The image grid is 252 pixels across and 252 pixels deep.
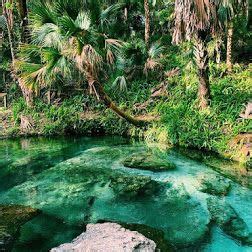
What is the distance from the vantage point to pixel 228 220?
6625 millimetres

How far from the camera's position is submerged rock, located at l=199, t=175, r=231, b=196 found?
7969 mm

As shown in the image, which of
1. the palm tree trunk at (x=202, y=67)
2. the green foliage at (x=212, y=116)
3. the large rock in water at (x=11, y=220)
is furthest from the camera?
the palm tree trunk at (x=202, y=67)

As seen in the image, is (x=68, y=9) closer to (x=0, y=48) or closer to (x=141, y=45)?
(x=141, y=45)

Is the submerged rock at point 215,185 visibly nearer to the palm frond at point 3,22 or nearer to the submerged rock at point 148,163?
the submerged rock at point 148,163

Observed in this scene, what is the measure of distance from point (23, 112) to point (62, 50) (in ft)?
19.3

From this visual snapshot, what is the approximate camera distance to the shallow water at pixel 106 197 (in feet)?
20.2

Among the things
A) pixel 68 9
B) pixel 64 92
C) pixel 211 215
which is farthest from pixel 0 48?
pixel 211 215

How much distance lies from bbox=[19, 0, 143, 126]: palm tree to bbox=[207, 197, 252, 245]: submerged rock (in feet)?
16.8

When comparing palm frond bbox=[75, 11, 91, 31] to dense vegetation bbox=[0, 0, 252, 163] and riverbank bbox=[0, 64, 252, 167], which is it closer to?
dense vegetation bbox=[0, 0, 252, 163]

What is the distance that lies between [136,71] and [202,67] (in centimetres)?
479

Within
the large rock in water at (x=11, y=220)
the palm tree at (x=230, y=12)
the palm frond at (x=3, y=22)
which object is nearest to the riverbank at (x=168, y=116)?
the palm tree at (x=230, y=12)

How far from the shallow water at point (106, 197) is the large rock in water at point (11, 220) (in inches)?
5.2

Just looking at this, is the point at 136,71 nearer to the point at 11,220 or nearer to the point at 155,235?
the point at 11,220

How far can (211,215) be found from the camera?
6844mm
